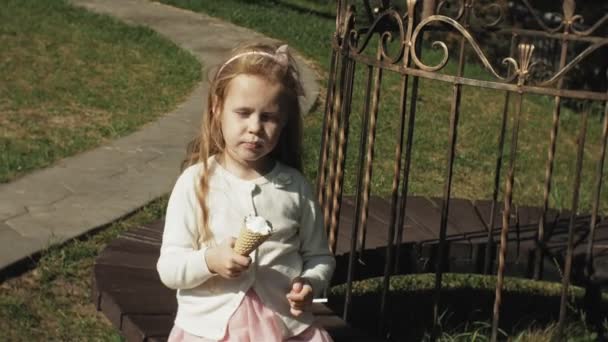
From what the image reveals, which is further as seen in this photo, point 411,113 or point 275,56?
point 411,113

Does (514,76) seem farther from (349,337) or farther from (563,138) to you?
(563,138)

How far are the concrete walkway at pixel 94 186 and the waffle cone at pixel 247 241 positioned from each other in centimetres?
194

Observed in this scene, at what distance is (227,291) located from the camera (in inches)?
99.6

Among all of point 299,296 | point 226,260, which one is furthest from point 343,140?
point 226,260

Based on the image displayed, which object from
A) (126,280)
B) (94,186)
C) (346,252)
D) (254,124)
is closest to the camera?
(254,124)

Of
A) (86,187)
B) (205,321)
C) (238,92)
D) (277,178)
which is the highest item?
(238,92)

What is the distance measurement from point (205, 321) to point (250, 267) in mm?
169

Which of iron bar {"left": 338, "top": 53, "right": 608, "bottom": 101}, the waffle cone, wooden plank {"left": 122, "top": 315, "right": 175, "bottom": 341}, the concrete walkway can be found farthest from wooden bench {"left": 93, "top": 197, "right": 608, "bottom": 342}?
the concrete walkway

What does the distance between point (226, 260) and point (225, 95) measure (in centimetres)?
40

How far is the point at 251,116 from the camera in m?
2.47

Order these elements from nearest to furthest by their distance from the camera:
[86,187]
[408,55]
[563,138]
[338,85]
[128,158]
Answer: [408,55] < [338,85] < [86,187] < [128,158] < [563,138]

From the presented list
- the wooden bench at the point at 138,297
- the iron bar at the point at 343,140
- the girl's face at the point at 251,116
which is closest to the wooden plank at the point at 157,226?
the wooden bench at the point at 138,297

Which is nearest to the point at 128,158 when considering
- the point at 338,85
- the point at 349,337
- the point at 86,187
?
the point at 86,187

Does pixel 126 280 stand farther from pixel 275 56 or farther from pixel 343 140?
pixel 275 56
